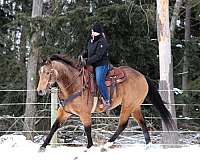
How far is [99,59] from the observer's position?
23.7ft

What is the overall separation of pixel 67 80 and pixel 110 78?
779 millimetres

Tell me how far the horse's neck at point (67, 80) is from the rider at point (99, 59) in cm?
31

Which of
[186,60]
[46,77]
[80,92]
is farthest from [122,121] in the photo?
[186,60]

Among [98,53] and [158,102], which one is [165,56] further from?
[98,53]

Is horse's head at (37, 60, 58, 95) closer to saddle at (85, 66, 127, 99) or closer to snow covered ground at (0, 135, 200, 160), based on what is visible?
saddle at (85, 66, 127, 99)

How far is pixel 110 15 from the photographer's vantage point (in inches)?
533

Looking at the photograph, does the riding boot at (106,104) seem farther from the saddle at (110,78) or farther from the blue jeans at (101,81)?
the saddle at (110,78)

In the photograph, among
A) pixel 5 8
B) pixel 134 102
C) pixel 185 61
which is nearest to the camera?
pixel 134 102

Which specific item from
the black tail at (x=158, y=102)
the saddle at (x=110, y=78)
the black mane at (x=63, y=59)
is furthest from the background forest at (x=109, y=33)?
the black mane at (x=63, y=59)

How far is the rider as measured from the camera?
7.20 m

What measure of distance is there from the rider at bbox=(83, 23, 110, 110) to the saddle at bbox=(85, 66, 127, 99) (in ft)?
0.28

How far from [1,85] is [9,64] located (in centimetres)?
91

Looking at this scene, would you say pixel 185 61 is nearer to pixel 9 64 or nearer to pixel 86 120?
pixel 9 64

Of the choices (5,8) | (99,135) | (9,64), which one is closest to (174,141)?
(99,135)
